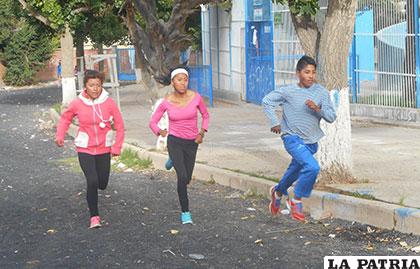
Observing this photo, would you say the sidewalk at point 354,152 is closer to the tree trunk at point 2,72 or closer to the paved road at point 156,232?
the paved road at point 156,232

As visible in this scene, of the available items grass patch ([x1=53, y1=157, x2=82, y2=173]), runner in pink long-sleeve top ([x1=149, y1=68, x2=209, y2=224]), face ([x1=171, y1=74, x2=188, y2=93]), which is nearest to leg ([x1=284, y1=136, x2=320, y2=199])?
runner in pink long-sleeve top ([x1=149, y1=68, x2=209, y2=224])

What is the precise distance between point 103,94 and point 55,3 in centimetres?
1082

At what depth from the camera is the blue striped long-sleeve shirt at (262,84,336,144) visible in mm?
8766

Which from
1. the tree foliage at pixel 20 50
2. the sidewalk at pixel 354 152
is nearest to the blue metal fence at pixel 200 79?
the sidewalk at pixel 354 152

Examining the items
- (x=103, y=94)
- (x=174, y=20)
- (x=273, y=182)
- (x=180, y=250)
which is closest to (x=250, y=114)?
(x=174, y=20)

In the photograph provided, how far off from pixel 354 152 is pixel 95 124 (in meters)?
5.09

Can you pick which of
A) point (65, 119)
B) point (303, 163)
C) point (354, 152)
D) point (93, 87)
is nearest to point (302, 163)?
point (303, 163)

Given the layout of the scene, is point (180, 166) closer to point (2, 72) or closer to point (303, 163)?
point (303, 163)

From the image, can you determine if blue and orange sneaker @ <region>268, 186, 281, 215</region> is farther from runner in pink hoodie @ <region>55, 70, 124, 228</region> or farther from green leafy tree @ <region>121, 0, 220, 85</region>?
green leafy tree @ <region>121, 0, 220, 85</region>

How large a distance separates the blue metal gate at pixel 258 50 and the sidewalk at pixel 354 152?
2.49 m

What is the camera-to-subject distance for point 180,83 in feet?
30.3

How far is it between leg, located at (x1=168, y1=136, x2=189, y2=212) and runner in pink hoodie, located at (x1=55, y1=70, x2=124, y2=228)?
0.54m

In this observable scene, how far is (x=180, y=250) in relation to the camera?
766 centimetres

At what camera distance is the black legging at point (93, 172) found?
886 centimetres
